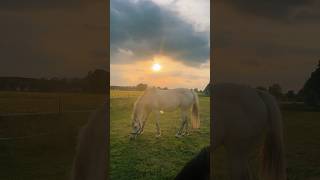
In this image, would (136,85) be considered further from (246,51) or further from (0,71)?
(0,71)

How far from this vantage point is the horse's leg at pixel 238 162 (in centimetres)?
285

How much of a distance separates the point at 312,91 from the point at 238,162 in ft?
2.47

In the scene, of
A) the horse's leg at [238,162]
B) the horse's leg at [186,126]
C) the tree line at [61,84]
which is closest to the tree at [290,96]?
the horse's leg at [238,162]

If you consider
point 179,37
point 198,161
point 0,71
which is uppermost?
point 179,37

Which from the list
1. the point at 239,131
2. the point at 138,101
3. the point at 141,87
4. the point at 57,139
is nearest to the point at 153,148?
the point at 138,101

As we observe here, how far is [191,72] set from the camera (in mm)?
4312

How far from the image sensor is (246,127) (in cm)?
295

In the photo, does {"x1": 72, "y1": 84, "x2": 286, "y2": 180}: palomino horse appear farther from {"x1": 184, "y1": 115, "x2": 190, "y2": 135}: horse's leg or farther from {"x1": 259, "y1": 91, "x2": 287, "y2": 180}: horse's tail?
{"x1": 184, "y1": 115, "x2": 190, "y2": 135}: horse's leg

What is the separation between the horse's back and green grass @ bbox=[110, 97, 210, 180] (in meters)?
1.14

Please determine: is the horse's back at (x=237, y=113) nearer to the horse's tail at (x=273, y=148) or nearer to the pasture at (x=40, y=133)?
the horse's tail at (x=273, y=148)

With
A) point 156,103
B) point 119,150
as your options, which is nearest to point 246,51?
point 156,103

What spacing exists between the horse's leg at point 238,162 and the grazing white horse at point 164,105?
1.24 metres

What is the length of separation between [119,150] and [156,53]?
1.12m

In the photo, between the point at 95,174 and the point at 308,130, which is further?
the point at 308,130
